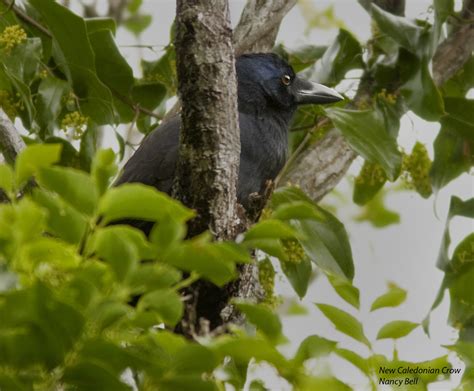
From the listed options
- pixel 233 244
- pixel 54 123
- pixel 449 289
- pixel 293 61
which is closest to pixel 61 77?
pixel 54 123

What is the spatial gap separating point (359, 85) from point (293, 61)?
0.42 metres

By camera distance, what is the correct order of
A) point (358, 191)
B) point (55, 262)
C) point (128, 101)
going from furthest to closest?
point (358, 191), point (128, 101), point (55, 262)

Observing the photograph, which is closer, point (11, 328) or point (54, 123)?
point (11, 328)

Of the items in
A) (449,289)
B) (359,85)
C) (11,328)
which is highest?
(11,328)

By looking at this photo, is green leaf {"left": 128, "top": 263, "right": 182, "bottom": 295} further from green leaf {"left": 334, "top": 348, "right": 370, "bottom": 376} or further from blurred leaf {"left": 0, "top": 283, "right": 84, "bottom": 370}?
green leaf {"left": 334, "top": 348, "right": 370, "bottom": 376}

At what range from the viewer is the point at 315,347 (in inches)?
91.7

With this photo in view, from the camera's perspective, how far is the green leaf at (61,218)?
1.95 m

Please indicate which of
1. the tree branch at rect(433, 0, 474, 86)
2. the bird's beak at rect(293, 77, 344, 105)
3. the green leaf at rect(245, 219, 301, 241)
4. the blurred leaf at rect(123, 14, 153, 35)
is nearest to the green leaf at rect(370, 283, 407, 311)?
the green leaf at rect(245, 219, 301, 241)

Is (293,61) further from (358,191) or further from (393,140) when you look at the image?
(393,140)

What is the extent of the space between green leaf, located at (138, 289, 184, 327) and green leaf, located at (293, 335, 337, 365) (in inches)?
16.1

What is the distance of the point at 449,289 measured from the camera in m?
4.73

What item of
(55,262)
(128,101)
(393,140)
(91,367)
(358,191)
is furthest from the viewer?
(358,191)

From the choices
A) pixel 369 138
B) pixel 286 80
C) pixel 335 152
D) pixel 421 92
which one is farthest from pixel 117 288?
pixel 286 80

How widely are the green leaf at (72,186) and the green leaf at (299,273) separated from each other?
2.81 m
